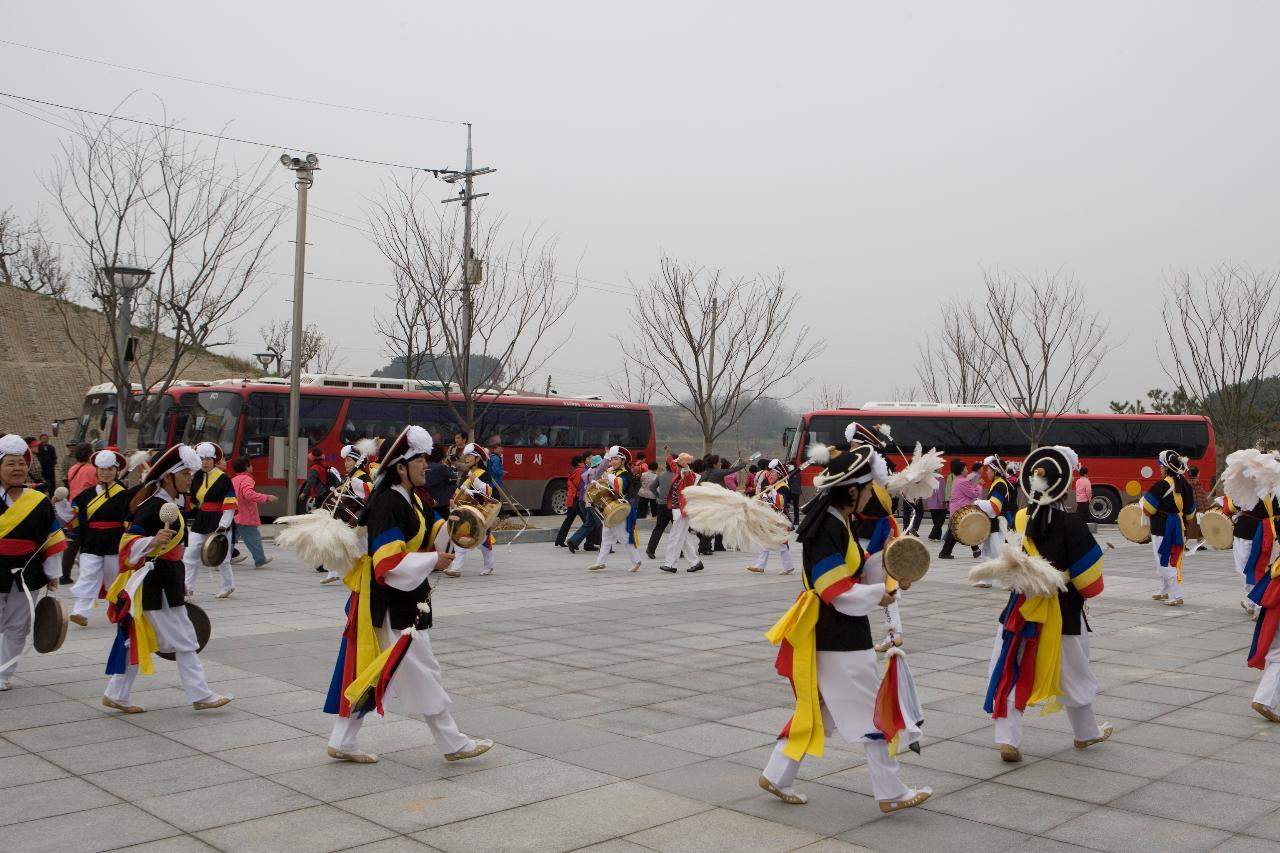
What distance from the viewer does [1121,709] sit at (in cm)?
697

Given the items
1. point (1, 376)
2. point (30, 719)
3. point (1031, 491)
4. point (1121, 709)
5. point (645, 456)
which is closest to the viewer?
point (1031, 491)

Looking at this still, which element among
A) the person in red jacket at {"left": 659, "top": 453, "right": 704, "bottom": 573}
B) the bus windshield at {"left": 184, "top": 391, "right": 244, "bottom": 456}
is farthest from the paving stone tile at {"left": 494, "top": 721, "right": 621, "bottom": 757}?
the bus windshield at {"left": 184, "top": 391, "right": 244, "bottom": 456}

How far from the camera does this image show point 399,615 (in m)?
5.61

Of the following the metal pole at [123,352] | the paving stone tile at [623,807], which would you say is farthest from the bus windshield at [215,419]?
the paving stone tile at [623,807]

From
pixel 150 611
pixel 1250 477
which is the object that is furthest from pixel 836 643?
pixel 1250 477

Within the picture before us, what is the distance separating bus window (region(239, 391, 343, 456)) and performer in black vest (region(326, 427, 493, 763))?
1706 cm

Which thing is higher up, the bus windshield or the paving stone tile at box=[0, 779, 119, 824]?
the bus windshield

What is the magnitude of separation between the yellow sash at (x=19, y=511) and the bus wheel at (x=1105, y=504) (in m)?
25.4

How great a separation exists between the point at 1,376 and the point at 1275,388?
49399 mm

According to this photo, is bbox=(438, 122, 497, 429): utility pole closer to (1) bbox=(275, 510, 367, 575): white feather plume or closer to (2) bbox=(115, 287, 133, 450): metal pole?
(2) bbox=(115, 287, 133, 450): metal pole

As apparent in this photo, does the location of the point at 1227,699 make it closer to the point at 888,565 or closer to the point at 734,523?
the point at 888,565

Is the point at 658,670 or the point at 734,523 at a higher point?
the point at 734,523

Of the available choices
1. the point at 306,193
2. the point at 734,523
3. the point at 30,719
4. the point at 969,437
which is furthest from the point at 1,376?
the point at 734,523

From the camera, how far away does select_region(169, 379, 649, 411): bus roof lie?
22656mm
